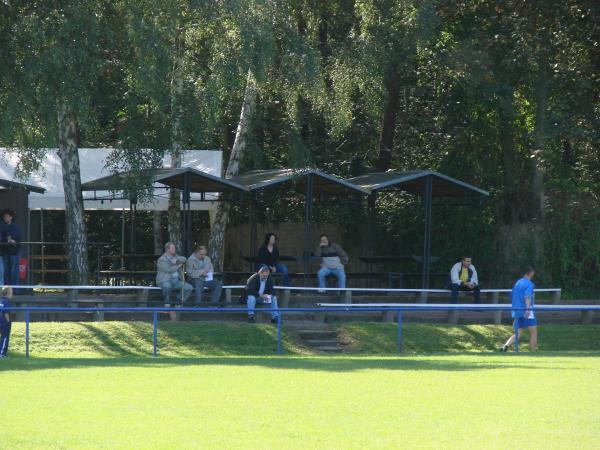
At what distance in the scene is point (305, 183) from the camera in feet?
96.4

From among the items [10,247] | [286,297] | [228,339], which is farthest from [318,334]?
[10,247]

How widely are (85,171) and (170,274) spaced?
29.1 feet

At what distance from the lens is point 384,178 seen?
29.7 m

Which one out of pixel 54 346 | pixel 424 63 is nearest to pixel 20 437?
pixel 54 346

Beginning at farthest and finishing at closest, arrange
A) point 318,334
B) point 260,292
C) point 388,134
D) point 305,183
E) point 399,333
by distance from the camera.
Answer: point 388,134 < point 305,183 < point 260,292 < point 318,334 < point 399,333

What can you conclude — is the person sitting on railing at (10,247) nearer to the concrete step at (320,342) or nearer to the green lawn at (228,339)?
the green lawn at (228,339)

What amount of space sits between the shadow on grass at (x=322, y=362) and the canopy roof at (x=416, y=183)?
7.22 metres

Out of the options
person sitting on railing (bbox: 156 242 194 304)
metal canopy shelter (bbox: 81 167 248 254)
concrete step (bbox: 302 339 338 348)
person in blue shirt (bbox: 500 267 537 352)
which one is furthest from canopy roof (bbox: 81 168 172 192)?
person in blue shirt (bbox: 500 267 537 352)

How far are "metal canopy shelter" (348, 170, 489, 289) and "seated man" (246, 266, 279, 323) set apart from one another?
500cm

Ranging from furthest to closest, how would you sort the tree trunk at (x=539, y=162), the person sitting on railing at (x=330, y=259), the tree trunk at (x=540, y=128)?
the tree trunk at (x=539, y=162) → the tree trunk at (x=540, y=128) → the person sitting on railing at (x=330, y=259)

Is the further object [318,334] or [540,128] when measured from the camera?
[540,128]

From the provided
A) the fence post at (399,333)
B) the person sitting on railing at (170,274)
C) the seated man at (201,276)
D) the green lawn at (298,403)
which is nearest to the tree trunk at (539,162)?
the fence post at (399,333)

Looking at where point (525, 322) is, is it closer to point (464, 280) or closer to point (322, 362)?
→ point (464, 280)

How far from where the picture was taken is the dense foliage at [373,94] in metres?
25.8
